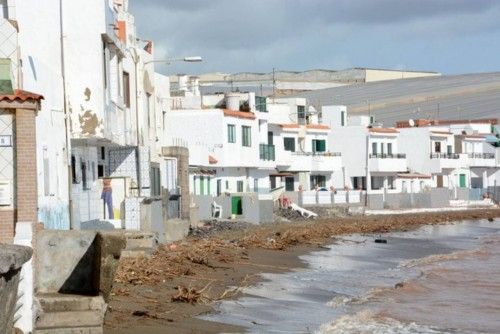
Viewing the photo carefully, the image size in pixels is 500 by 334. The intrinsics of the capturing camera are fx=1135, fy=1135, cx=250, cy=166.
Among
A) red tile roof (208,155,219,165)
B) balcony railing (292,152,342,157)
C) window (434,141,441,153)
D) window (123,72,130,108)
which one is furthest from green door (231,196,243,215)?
window (434,141,441,153)

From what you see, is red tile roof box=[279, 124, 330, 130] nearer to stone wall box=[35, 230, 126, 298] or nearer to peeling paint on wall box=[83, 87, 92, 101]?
peeling paint on wall box=[83, 87, 92, 101]

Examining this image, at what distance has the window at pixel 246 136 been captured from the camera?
66688mm

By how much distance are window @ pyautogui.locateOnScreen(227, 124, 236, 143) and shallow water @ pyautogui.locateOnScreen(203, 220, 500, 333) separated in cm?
2242

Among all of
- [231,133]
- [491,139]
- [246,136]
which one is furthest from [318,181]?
[491,139]

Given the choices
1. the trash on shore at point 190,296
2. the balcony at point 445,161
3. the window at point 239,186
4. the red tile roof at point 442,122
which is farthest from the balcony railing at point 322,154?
the trash on shore at point 190,296

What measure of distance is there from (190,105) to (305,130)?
1449cm

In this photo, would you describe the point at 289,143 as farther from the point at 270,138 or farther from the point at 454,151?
the point at 454,151

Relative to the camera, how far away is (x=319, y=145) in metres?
80.9

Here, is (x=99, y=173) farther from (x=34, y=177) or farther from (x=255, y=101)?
(x=255, y=101)

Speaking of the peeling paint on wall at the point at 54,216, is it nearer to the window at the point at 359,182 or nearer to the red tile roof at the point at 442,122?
the window at the point at 359,182

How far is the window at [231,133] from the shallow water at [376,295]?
73.5ft

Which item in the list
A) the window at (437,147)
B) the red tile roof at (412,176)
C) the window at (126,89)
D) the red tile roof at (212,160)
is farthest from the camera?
the window at (437,147)

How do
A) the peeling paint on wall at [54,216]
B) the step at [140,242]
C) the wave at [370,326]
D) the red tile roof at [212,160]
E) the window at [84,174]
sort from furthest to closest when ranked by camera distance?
the red tile roof at [212,160]
the window at [84,174]
the step at [140,242]
the peeling paint on wall at [54,216]
the wave at [370,326]

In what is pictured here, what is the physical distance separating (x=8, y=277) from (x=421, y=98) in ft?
400
